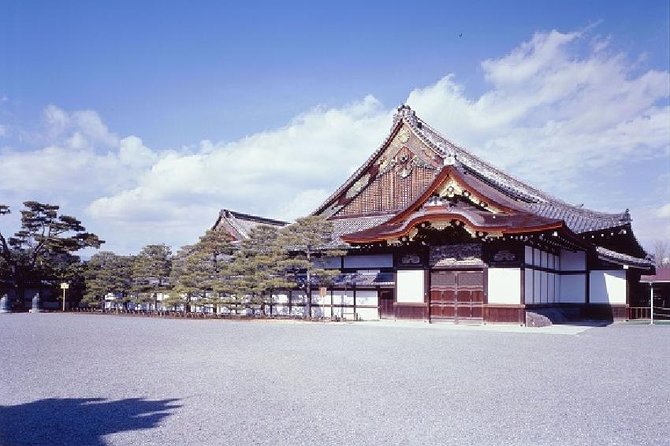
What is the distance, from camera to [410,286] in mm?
24125

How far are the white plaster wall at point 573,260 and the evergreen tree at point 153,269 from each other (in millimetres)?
23135

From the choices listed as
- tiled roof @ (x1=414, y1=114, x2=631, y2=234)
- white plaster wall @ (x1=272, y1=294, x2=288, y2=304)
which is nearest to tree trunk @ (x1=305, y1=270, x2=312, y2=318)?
white plaster wall @ (x1=272, y1=294, x2=288, y2=304)

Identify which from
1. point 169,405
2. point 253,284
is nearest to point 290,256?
point 253,284

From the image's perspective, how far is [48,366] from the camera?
9969 millimetres

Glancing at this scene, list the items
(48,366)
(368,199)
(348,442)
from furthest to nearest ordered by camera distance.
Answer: (368,199)
(48,366)
(348,442)

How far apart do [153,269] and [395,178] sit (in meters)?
16.3

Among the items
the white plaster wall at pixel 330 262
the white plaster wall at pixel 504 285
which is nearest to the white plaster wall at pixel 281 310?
the white plaster wall at pixel 330 262

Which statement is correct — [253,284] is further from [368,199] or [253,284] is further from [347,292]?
[368,199]

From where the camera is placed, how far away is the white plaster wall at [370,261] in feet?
87.4

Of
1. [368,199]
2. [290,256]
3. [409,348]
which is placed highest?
[368,199]

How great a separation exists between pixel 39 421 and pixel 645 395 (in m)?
8.10

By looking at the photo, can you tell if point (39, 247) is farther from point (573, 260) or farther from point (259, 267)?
point (573, 260)

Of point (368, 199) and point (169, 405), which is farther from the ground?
point (368, 199)

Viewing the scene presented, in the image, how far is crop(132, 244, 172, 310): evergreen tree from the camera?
32.7 metres
